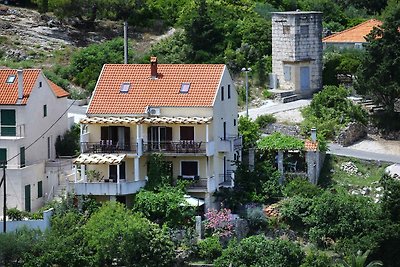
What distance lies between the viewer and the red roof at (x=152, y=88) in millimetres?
65125

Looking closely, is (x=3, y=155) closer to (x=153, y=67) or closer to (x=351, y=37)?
(x=153, y=67)

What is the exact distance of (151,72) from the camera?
6675 centimetres

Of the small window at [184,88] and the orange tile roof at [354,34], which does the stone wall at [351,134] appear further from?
the orange tile roof at [354,34]

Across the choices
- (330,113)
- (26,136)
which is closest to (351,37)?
(330,113)

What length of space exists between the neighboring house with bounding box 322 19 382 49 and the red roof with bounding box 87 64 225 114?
65.4ft

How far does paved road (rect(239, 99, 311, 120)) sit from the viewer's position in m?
75.6

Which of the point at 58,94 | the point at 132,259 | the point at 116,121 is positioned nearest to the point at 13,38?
the point at 58,94

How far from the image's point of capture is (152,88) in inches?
2606

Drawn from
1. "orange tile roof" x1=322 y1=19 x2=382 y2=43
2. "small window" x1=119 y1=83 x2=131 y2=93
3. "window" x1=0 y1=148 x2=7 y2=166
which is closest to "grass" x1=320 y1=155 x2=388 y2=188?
"small window" x1=119 y1=83 x2=131 y2=93

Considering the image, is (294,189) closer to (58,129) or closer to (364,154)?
(364,154)

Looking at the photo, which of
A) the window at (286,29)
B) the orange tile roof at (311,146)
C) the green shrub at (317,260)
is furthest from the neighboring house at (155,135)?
the window at (286,29)

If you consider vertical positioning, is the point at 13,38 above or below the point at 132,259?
above

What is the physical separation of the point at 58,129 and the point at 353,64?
58.3 feet

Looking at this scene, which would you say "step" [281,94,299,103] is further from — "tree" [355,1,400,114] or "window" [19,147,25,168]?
"window" [19,147,25,168]
